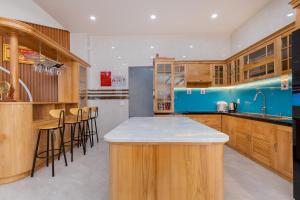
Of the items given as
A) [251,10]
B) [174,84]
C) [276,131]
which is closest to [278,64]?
[276,131]

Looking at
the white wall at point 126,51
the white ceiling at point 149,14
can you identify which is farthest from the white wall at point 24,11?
the white wall at point 126,51

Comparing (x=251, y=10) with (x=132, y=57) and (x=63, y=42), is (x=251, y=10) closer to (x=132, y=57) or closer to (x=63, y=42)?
(x=132, y=57)

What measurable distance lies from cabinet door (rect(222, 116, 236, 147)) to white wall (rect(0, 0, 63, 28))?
476cm

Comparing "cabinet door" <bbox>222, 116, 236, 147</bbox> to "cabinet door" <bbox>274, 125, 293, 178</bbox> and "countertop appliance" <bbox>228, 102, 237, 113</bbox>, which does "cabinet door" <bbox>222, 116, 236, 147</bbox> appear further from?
"cabinet door" <bbox>274, 125, 293, 178</bbox>

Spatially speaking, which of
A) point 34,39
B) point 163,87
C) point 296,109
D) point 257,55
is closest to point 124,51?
point 163,87

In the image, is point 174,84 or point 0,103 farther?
point 174,84

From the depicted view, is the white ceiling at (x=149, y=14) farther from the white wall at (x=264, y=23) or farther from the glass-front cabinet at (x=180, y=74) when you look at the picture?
the glass-front cabinet at (x=180, y=74)

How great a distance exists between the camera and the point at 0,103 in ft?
7.64

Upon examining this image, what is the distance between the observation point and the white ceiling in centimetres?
346

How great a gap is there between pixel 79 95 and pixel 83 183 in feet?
8.61

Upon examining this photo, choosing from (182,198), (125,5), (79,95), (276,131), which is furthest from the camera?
(79,95)

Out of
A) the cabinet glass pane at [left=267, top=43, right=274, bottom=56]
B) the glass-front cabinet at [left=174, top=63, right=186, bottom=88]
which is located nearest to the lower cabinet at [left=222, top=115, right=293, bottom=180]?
the cabinet glass pane at [left=267, top=43, right=274, bottom=56]

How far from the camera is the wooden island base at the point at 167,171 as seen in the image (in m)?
1.24

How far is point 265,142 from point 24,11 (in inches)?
207
